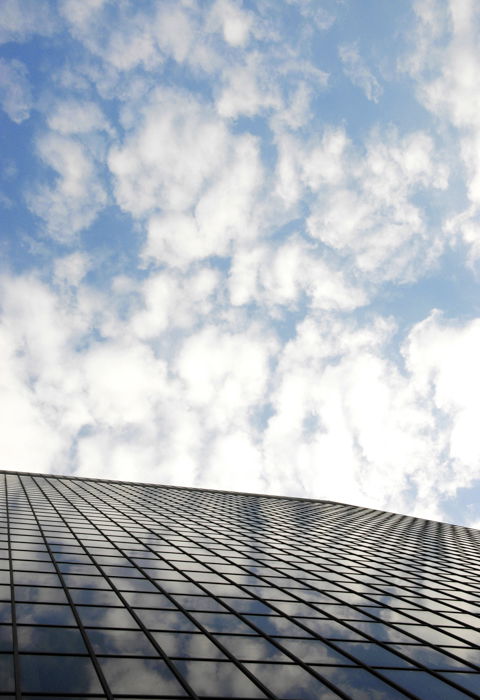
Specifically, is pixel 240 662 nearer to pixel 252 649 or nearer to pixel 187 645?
pixel 252 649

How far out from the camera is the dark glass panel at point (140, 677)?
11.4 meters

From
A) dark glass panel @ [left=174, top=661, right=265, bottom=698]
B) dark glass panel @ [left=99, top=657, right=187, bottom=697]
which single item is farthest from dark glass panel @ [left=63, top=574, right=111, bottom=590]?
dark glass panel @ [left=174, top=661, right=265, bottom=698]

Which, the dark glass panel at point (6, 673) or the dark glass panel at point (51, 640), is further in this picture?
the dark glass panel at point (51, 640)

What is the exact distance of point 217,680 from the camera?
1267 cm

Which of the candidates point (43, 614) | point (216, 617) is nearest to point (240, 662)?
point (216, 617)

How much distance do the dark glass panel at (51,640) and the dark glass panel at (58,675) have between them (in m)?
0.44

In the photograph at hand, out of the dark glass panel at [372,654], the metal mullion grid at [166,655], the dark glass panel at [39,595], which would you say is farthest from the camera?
the dark glass panel at [39,595]

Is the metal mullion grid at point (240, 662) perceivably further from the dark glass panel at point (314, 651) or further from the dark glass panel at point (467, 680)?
the dark glass panel at point (467, 680)

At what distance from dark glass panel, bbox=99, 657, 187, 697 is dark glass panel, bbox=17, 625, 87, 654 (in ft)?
3.17

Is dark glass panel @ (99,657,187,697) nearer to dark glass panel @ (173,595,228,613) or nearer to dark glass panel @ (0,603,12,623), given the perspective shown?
dark glass panel @ (0,603,12,623)

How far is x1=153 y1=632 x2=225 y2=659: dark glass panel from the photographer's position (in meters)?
14.0

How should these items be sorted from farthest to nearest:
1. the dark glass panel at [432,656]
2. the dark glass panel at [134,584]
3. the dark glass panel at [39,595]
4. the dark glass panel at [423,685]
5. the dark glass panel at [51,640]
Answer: the dark glass panel at [134,584] → the dark glass panel at [39,595] → the dark glass panel at [432,656] → the dark glass panel at [423,685] → the dark glass panel at [51,640]

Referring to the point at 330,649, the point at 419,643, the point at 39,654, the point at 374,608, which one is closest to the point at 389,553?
the point at 374,608

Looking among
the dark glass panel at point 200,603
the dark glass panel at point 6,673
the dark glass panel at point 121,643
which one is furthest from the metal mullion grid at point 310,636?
the dark glass panel at point 6,673
